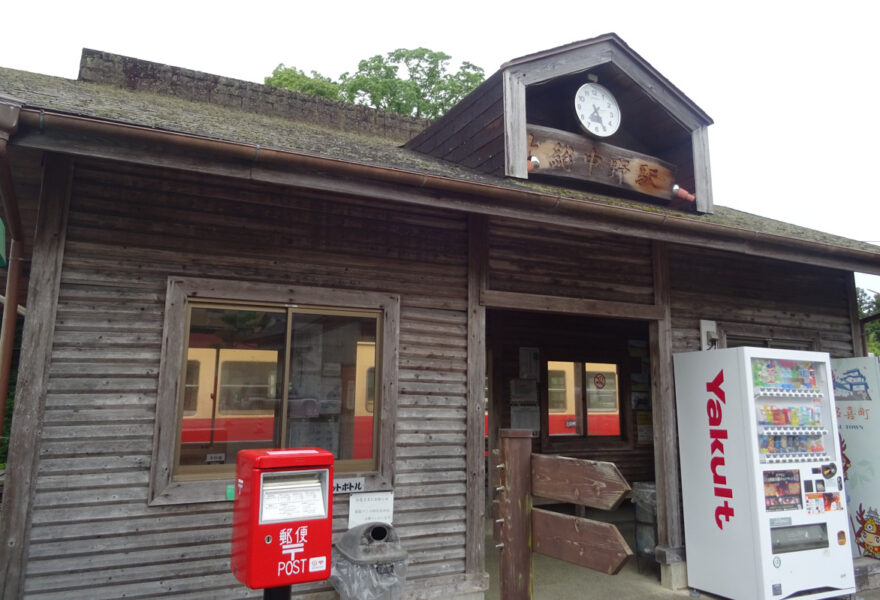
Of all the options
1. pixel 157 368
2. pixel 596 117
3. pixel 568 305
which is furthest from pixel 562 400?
pixel 157 368

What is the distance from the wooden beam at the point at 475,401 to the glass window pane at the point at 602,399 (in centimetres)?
485

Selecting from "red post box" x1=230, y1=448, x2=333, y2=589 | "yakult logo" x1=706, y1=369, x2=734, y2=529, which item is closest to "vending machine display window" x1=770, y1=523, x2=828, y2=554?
"yakult logo" x1=706, y1=369, x2=734, y2=529

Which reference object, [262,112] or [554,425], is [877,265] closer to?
[554,425]

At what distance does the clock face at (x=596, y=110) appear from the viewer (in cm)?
617

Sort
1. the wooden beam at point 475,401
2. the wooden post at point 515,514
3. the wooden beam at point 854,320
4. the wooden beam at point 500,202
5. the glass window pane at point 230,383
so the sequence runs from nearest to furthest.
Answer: the wooden post at point 515,514 < the wooden beam at point 500,202 < the glass window pane at point 230,383 < the wooden beam at point 475,401 < the wooden beam at point 854,320

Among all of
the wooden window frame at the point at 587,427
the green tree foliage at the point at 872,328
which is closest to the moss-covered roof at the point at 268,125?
the wooden window frame at the point at 587,427

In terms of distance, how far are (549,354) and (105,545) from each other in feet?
22.7

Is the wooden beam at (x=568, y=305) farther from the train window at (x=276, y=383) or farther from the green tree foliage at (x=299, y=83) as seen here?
the green tree foliage at (x=299, y=83)

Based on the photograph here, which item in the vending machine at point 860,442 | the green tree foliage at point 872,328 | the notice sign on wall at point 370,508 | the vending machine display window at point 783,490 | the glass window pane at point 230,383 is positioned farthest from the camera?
the green tree foliage at point 872,328

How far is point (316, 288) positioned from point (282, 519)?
2310 mm

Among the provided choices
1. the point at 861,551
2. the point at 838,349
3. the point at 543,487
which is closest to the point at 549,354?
the point at 838,349

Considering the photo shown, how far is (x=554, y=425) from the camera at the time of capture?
9.41 metres

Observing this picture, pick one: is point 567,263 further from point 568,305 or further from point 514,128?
point 514,128

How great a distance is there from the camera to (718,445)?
581 centimetres
